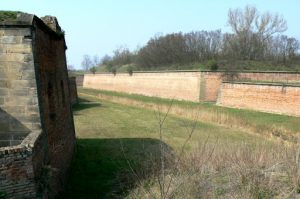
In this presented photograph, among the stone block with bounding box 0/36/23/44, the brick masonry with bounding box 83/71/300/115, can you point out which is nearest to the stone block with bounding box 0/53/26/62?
the stone block with bounding box 0/36/23/44

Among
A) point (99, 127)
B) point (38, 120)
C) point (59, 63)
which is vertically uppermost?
point (59, 63)

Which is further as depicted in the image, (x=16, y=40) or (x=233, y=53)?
(x=233, y=53)

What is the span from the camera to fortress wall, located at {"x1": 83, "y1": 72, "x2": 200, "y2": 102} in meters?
31.9

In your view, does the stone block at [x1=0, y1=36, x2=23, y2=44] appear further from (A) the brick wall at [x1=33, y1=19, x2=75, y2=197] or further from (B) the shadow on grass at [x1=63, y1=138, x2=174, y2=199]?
(B) the shadow on grass at [x1=63, y1=138, x2=174, y2=199]

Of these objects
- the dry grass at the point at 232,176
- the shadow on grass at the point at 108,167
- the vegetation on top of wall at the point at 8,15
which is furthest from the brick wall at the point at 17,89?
the dry grass at the point at 232,176

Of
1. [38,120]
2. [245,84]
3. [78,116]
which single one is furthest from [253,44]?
[38,120]

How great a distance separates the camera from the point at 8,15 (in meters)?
7.53

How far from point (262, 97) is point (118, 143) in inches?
493

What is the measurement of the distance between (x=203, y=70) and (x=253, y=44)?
19190mm

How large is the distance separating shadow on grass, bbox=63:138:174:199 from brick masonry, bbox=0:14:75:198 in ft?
2.28

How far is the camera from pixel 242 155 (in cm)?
820

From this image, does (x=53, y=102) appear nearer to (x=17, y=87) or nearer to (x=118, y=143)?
(x=17, y=87)

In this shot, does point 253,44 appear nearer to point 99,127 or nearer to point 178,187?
point 99,127

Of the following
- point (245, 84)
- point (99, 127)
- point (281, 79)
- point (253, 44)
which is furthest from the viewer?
point (253, 44)
